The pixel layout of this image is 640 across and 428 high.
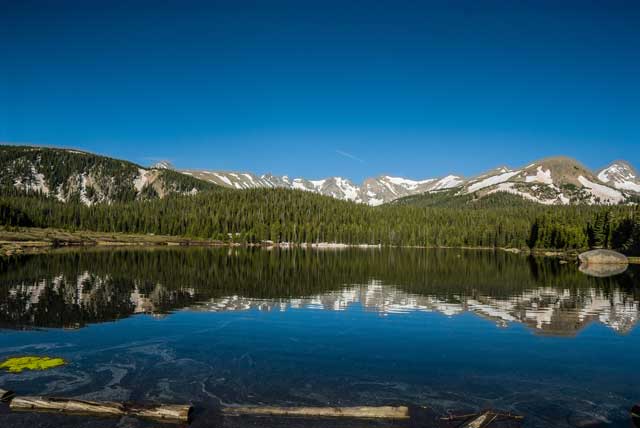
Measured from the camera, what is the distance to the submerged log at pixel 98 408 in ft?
54.5

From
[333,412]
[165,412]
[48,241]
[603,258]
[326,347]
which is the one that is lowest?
[326,347]

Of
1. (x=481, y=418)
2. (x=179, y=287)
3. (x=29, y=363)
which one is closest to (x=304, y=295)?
(x=179, y=287)

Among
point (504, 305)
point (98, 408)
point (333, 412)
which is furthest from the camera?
point (504, 305)

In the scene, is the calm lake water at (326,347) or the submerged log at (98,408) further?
the calm lake water at (326,347)

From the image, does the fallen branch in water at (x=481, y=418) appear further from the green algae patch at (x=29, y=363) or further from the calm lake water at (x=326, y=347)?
the green algae patch at (x=29, y=363)

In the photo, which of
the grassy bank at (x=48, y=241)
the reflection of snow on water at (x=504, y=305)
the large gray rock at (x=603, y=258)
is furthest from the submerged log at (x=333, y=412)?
the grassy bank at (x=48, y=241)

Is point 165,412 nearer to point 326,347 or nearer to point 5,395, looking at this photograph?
point 5,395

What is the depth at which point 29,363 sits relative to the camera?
2244 centimetres

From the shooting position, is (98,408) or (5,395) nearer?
(98,408)

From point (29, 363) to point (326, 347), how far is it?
15.0m

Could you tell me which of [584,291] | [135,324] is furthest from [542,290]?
[135,324]

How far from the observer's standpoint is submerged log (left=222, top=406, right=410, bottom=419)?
17.1 m

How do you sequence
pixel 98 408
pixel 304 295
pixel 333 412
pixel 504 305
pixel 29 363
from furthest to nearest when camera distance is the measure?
pixel 304 295, pixel 504 305, pixel 29 363, pixel 333 412, pixel 98 408

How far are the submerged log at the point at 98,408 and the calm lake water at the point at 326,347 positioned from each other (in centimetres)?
47
